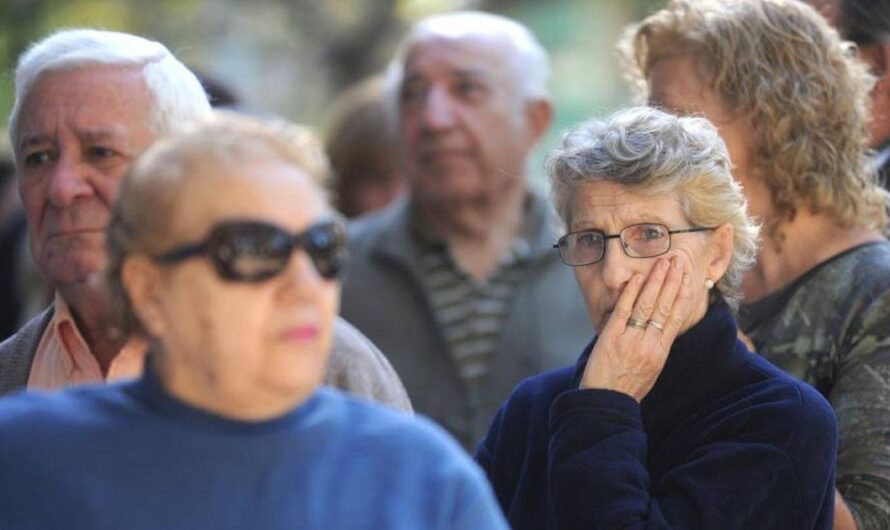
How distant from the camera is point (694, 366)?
3.61 meters

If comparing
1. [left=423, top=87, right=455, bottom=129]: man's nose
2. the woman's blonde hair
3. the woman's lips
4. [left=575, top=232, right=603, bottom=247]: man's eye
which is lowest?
[left=423, top=87, right=455, bottom=129]: man's nose

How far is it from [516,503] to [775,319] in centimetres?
92

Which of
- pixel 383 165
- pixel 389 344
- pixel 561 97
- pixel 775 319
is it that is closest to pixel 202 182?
pixel 775 319

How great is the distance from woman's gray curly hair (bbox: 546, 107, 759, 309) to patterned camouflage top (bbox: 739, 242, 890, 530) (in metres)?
0.38

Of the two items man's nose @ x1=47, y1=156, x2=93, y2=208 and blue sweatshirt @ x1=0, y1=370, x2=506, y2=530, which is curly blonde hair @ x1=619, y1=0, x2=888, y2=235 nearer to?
man's nose @ x1=47, y1=156, x2=93, y2=208

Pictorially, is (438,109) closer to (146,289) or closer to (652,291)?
(652,291)

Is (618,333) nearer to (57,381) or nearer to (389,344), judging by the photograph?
(57,381)

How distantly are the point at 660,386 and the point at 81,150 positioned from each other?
1.38 meters

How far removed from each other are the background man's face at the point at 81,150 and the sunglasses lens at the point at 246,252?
1362 millimetres

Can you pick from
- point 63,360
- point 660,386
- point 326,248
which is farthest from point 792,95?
point 326,248

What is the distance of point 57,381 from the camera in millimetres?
3875

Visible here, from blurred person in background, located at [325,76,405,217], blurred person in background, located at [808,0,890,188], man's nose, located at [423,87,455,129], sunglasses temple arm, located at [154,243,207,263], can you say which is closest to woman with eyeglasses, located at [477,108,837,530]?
sunglasses temple arm, located at [154,243,207,263]

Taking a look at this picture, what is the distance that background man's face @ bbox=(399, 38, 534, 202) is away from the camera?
23.0 ft

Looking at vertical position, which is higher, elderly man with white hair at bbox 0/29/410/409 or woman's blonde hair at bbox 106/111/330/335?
woman's blonde hair at bbox 106/111/330/335
